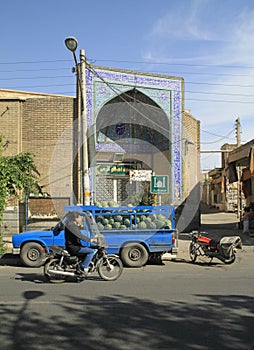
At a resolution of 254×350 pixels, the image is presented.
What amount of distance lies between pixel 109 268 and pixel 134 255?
7.07 ft

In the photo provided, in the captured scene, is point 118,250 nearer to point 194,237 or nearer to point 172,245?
point 172,245

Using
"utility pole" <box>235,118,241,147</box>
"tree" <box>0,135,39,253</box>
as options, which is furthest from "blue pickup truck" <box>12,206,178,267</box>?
"utility pole" <box>235,118,241,147</box>

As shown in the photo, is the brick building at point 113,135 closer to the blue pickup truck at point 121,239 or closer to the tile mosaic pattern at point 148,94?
the tile mosaic pattern at point 148,94

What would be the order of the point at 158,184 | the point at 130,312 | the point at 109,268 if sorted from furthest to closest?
the point at 158,184 < the point at 109,268 < the point at 130,312

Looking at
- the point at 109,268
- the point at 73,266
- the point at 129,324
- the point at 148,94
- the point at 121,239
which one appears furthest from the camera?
the point at 148,94

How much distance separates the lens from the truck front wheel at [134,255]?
10.5 metres

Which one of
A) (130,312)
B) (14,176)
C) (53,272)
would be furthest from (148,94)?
(130,312)

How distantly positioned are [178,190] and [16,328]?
14.4 meters

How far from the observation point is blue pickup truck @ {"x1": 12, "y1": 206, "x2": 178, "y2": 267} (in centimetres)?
1047

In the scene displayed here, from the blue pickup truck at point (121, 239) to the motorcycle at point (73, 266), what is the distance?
6.39 ft

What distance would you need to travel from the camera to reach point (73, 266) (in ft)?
27.0

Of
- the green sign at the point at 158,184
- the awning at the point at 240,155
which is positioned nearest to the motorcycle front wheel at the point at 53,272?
the green sign at the point at 158,184

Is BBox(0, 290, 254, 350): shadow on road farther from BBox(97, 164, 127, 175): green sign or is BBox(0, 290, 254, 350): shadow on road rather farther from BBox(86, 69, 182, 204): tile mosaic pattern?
BBox(97, 164, 127, 175): green sign

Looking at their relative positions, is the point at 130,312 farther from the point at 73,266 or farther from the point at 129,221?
the point at 129,221
